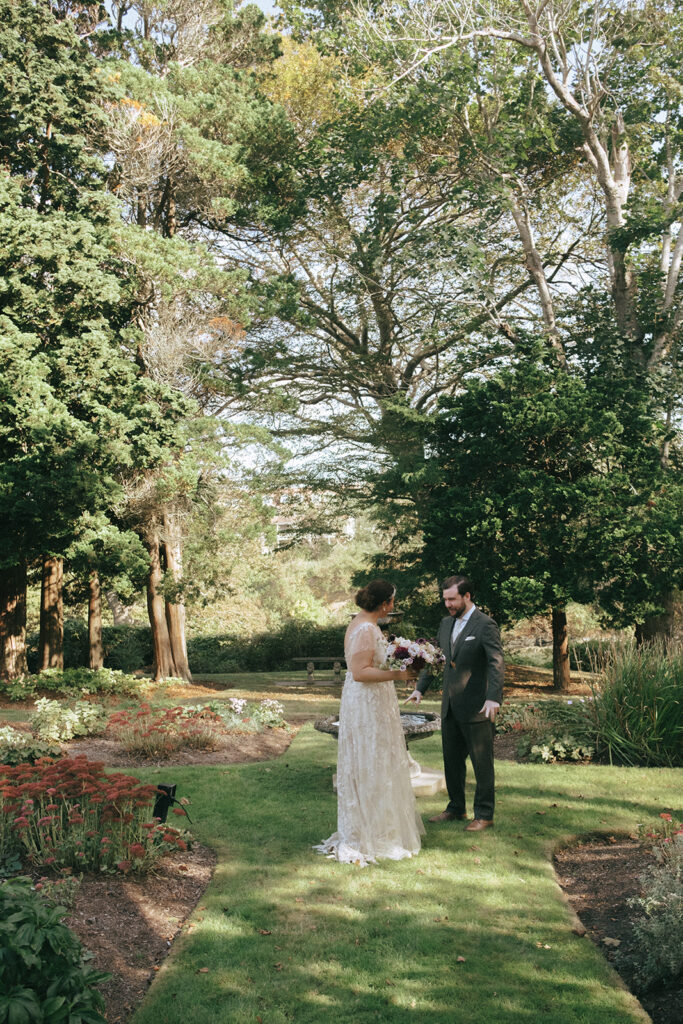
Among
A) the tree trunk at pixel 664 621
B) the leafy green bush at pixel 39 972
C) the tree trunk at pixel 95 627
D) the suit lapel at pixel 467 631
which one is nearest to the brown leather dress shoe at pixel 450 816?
the suit lapel at pixel 467 631

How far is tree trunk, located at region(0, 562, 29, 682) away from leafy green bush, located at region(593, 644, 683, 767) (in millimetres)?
12229

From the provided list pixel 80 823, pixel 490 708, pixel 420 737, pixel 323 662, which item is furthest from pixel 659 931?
pixel 323 662

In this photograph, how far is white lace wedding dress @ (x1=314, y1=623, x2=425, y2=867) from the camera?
5.71m

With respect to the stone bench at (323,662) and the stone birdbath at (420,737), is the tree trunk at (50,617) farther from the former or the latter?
the stone birdbath at (420,737)

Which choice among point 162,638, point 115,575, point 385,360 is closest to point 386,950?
point 115,575

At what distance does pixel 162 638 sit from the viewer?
18875mm

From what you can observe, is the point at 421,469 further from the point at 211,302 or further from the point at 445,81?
the point at 445,81

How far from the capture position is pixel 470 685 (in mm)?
6137

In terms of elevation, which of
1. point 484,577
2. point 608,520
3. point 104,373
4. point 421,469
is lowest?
point 484,577

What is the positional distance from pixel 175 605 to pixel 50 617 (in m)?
2.63

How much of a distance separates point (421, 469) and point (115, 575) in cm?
637

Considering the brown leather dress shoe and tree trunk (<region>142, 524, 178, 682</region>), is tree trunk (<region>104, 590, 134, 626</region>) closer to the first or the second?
tree trunk (<region>142, 524, 178, 682</region>)

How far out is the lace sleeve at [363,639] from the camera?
5.71m

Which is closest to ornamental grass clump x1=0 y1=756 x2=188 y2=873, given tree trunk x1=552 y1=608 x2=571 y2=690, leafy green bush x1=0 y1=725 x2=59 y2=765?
leafy green bush x1=0 y1=725 x2=59 y2=765
